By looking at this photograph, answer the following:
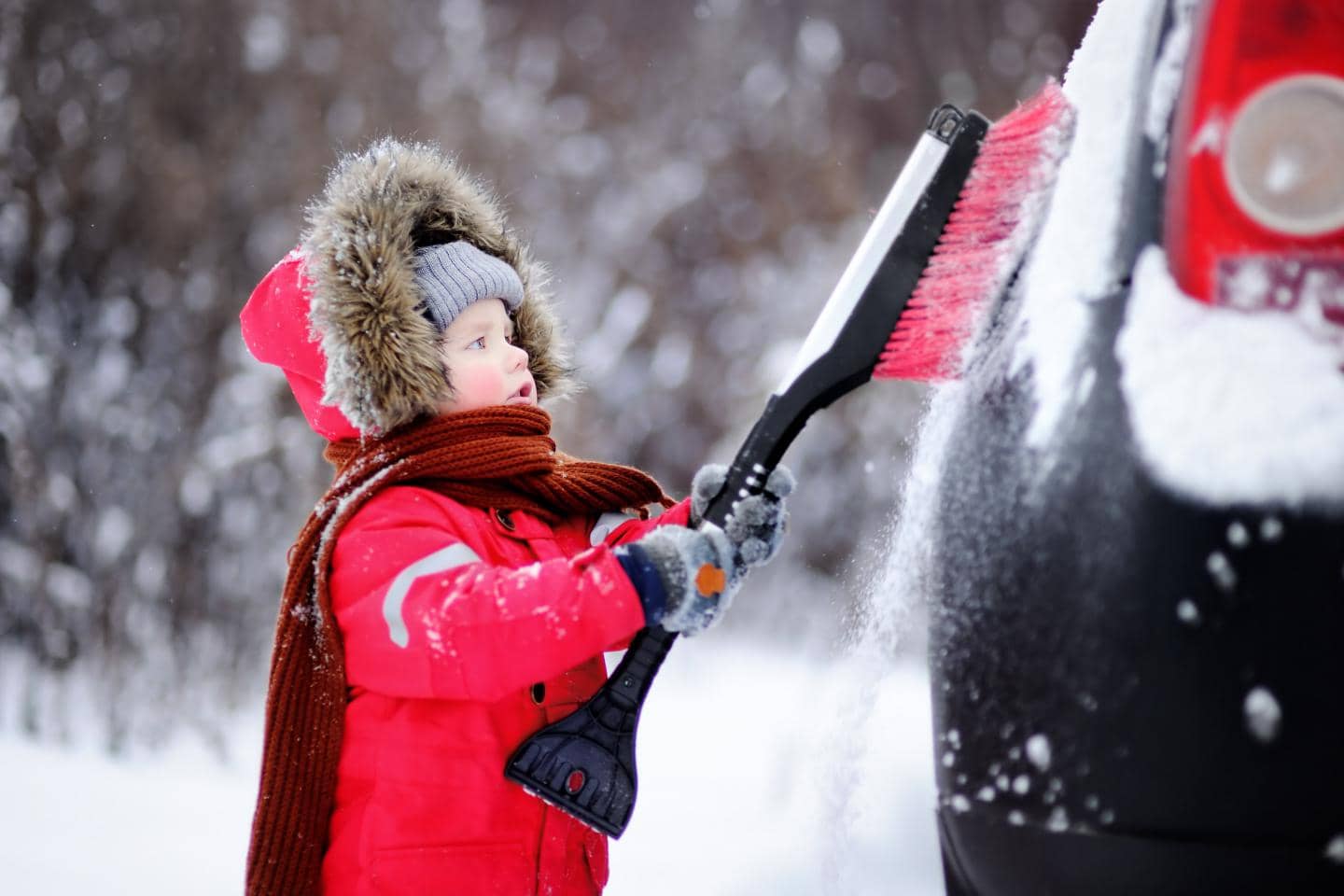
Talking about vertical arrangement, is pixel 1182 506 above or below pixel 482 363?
Result: below

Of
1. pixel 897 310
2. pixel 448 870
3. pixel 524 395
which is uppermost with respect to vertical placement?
pixel 524 395

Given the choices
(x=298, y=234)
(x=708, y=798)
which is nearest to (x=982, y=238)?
(x=708, y=798)

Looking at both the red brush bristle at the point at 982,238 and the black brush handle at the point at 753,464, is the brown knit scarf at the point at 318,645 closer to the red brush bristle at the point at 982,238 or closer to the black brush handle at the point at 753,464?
the black brush handle at the point at 753,464

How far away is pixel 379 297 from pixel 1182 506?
4.07 ft

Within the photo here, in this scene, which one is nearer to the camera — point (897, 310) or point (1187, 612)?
point (1187, 612)

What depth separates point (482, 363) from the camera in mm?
1930

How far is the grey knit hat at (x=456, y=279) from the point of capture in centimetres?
193

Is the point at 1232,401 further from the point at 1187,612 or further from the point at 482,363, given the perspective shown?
the point at 482,363

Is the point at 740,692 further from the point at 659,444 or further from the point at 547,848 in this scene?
the point at 547,848

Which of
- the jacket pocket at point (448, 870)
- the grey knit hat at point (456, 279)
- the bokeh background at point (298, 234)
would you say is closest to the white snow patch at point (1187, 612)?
the jacket pocket at point (448, 870)

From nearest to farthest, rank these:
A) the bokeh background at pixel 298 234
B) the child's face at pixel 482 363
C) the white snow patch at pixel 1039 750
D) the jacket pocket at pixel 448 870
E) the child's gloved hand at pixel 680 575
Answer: the white snow patch at pixel 1039 750
the child's gloved hand at pixel 680 575
the jacket pocket at pixel 448 870
the child's face at pixel 482 363
the bokeh background at pixel 298 234

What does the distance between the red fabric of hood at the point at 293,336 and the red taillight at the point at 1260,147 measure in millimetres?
1328

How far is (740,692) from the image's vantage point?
5.08m

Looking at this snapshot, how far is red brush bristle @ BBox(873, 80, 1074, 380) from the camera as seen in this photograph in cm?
142
